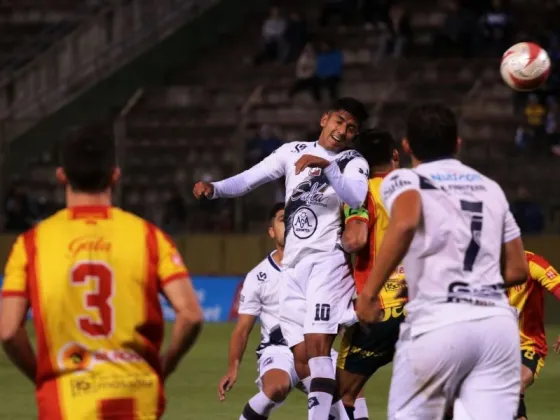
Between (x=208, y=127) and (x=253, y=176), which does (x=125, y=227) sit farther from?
(x=208, y=127)

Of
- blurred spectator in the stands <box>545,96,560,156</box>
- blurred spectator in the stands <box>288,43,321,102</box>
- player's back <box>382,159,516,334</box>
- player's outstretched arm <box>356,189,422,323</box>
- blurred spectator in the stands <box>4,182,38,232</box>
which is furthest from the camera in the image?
blurred spectator in the stands <box>288,43,321,102</box>

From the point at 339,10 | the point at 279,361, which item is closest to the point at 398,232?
the point at 279,361

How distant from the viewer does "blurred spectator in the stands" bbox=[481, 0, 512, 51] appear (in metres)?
24.7

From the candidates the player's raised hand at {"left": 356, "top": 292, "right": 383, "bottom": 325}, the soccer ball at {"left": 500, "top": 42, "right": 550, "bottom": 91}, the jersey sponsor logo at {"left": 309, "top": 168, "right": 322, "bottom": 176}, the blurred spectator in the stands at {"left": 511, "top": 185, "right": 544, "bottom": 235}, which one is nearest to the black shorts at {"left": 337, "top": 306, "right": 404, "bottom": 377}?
the jersey sponsor logo at {"left": 309, "top": 168, "right": 322, "bottom": 176}

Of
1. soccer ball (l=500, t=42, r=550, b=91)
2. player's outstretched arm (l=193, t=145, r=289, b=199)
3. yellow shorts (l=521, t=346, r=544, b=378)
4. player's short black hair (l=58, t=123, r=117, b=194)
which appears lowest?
yellow shorts (l=521, t=346, r=544, b=378)

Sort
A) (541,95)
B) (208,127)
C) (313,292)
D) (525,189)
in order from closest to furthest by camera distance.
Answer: (313,292)
(525,189)
(541,95)
(208,127)

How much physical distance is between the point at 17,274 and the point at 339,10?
899 inches

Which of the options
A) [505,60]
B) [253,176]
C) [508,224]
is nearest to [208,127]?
[505,60]

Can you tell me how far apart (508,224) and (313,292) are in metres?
2.61

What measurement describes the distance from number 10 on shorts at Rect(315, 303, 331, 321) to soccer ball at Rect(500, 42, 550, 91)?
11.8 ft

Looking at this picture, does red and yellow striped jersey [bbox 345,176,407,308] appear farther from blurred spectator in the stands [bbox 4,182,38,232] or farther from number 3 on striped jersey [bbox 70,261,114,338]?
blurred spectator in the stands [bbox 4,182,38,232]

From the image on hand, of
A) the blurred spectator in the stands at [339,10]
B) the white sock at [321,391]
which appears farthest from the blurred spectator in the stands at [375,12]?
the white sock at [321,391]

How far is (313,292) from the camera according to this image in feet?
27.1

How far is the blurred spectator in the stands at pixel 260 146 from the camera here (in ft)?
71.7
